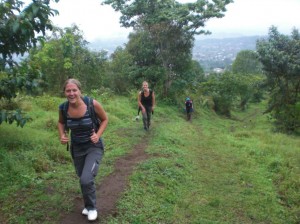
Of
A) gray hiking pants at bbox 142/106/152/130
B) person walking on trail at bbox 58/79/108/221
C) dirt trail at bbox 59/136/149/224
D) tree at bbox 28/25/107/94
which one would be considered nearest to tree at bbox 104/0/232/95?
tree at bbox 28/25/107/94

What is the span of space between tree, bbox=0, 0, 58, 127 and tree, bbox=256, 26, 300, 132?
14891 millimetres

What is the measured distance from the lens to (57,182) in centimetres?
655

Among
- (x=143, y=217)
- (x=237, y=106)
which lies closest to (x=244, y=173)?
(x=143, y=217)

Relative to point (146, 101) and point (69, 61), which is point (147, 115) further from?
point (69, 61)

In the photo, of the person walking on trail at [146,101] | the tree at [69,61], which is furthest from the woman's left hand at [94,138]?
the tree at [69,61]

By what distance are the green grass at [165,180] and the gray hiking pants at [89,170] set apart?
19.8 inches

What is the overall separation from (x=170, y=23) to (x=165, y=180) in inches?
721

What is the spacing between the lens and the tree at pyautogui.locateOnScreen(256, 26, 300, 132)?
59.9 feet

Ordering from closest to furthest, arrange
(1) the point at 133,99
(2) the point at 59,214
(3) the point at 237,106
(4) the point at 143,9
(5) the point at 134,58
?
(2) the point at 59,214 → (1) the point at 133,99 → (4) the point at 143,9 → (5) the point at 134,58 → (3) the point at 237,106

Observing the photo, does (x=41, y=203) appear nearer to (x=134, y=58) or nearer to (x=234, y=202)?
(x=234, y=202)

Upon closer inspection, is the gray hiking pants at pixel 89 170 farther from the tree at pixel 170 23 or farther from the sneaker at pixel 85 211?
the tree at pixel 170 23

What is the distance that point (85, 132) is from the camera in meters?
4.88

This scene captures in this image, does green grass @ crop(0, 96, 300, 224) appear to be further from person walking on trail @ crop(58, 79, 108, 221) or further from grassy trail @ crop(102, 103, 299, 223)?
person walking on trail @ crop(58, 79, 108, 221)

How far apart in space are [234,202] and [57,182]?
133 inches
